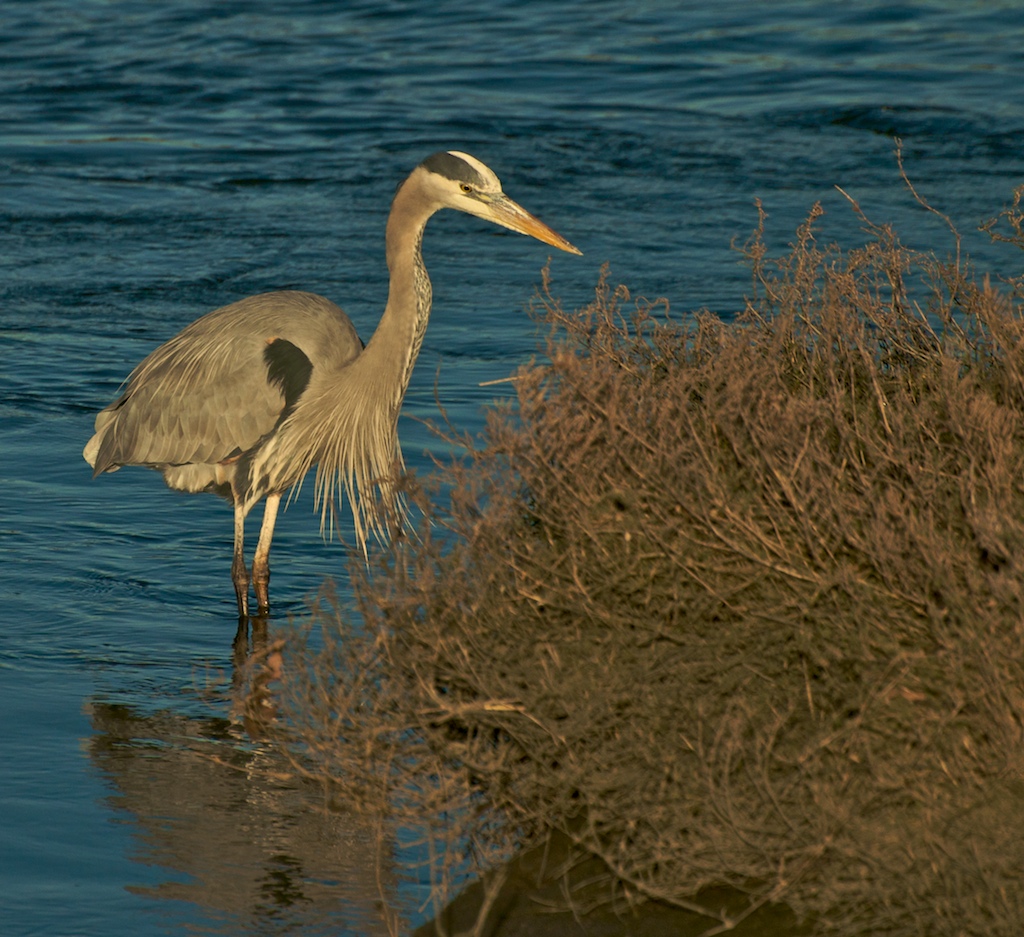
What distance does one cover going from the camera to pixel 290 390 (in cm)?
673

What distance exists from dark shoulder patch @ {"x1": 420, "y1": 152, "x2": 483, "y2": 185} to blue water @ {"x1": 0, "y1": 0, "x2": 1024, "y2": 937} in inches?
75.1

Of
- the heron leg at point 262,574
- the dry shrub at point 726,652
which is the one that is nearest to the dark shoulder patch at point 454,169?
the heron leg at point 262,574

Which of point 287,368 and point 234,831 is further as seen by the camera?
point 287,368

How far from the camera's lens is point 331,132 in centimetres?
1541

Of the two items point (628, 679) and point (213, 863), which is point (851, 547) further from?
point (213, 863)

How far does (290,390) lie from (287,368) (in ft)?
0.31

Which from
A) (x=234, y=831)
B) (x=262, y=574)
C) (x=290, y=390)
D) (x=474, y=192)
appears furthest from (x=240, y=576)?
(x=234, y=831)

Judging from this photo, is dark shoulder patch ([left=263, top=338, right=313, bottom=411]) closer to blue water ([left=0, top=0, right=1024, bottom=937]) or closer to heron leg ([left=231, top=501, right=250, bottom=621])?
heron leg ([left=231, top=501, right=250, bottom=621])

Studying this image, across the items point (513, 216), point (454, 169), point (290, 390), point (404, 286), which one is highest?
point (454, 169)

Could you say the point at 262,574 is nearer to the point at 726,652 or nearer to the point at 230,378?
the point at 230,378

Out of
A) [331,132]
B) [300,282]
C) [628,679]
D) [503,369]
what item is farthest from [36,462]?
[331,132]

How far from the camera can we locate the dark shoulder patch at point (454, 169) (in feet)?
20.0

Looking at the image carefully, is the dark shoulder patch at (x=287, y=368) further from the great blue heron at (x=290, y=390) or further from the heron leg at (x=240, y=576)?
the heron leg at (x=240, y=576)

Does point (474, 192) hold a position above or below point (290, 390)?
above
